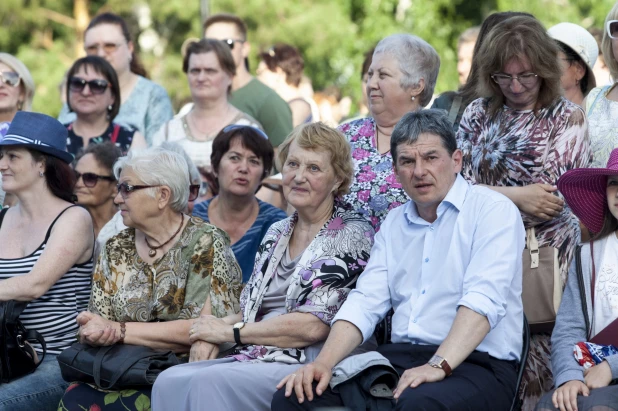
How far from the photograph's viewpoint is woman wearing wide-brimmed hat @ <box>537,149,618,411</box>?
4234 mm

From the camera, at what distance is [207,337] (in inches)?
198

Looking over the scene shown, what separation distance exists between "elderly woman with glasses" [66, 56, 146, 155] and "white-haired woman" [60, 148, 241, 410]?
1.82m

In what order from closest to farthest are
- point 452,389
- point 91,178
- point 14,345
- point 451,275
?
point 452,389 < point 451,275 < point 14,345 < point 91,178

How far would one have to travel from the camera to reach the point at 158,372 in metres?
5.02

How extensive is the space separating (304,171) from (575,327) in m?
1.55

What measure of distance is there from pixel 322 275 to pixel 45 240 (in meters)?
1.80

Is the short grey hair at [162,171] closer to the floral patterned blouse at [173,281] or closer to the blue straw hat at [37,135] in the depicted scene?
the floral patterned blouse at [173,281]

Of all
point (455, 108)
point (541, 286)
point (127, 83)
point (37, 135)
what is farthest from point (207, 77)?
point (541, 286)

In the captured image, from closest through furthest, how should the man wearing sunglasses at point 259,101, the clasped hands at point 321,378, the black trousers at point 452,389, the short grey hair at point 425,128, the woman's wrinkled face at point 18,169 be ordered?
the black trousers at point 452,389, the clasped hands at point 321,378, the short grey hair at point 425,128, the woman's wrinkled face at point 18,169, the man wearing sunglasses at point 259,101

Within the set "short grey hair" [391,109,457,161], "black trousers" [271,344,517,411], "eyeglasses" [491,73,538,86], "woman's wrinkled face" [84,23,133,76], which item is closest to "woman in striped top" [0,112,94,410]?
"black trousers" [271,344,517,411]

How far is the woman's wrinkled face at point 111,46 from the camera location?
27.1 ft

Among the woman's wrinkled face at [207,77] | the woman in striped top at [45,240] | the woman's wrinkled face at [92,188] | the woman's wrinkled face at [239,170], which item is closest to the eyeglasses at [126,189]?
the woman in striped top at [45,240]

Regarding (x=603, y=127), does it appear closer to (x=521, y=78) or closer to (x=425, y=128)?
(x=521, y=78)

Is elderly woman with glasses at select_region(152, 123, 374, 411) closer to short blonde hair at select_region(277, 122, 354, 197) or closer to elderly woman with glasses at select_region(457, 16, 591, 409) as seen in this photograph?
short blonde hair at select_region(277, 122, 354, 197)
